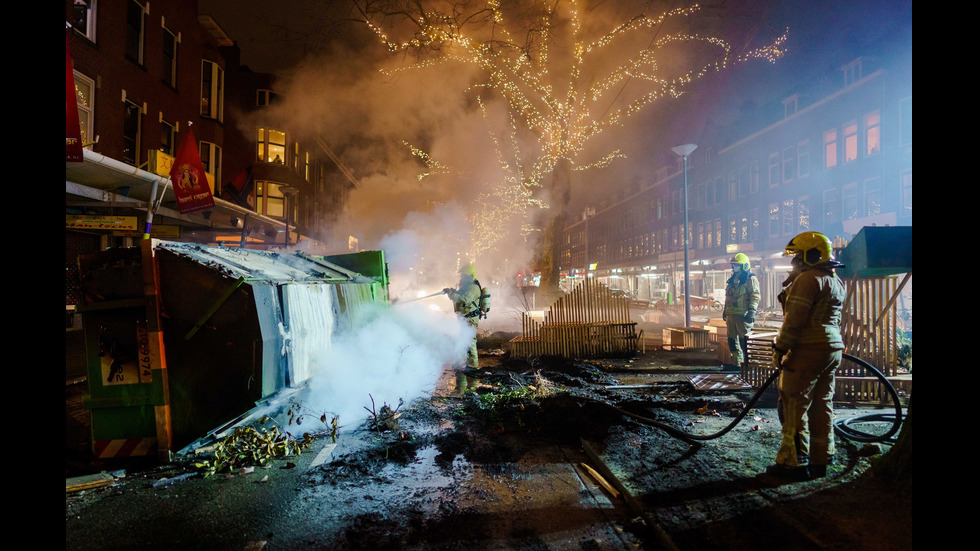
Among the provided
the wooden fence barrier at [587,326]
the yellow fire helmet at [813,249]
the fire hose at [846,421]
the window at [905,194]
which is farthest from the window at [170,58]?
the window at [905,194]

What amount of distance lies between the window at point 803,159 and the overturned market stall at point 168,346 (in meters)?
29.2

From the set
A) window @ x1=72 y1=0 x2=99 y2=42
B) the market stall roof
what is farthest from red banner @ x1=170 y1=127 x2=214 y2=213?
window @ x1=72 y1=0 x2=99 y2=42

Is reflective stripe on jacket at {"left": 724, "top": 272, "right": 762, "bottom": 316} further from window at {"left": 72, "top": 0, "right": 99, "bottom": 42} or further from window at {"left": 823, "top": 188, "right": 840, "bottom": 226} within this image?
window at {"left": 823, "top": 188, "right": 840, "bottom": 226}

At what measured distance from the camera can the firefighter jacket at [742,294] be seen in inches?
283

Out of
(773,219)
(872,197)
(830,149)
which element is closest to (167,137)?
(872,197)

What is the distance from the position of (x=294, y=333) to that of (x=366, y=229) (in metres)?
23.2

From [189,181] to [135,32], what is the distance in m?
6.18

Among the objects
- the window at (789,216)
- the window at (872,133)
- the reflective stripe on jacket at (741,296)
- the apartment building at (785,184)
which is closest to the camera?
the reflective stripe on jacket at (741,296)

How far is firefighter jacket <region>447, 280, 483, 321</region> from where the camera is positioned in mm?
8250

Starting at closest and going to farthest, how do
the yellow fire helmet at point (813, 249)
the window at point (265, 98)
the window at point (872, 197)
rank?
the yellow fire helmet at point (813, 249)
the window at point (872, 197)
the window at point (265, 98)

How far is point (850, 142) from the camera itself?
21656mm

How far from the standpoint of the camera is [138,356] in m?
3.61

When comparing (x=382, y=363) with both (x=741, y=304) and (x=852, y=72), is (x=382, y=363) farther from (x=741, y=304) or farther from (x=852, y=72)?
(x=852, y=72)

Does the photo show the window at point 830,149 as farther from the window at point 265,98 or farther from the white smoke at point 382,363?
the window at point 265,98
